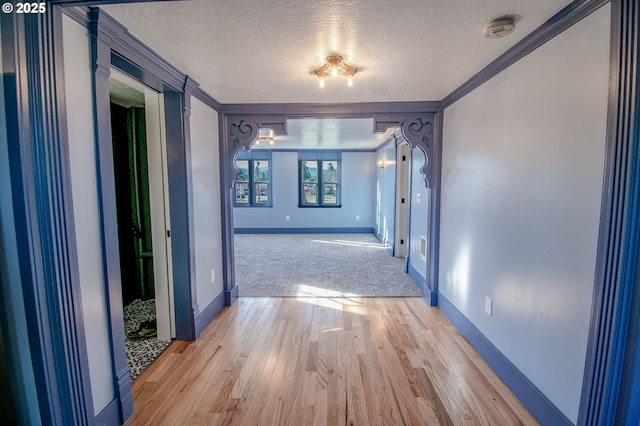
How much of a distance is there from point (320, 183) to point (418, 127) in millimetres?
4686

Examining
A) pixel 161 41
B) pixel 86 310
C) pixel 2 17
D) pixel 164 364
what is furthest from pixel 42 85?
pixel 164 364

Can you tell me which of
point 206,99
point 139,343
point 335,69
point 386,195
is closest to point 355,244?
point 386,195

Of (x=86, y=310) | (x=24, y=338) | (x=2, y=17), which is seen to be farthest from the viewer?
(x=86, y=310)

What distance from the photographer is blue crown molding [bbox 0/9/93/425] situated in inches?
43.6

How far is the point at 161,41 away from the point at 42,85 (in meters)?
0.80

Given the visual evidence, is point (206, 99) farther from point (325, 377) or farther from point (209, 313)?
point (325, 377)

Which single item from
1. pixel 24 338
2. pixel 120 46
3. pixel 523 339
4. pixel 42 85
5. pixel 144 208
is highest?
pixel 120 46

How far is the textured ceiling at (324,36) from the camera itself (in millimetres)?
1405

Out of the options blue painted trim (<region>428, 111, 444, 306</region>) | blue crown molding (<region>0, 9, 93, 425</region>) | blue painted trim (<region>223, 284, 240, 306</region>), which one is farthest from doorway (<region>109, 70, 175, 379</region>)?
blue painted trim (<region>428, 111, 444, 306</region>)

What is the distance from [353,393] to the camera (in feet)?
6.10

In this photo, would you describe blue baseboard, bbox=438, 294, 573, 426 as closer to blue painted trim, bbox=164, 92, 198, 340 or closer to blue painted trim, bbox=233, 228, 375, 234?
blue painted trim, bbox=164, 92, 198, 340

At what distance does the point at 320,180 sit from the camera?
7691mm

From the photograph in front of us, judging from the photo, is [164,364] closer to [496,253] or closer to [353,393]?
[353,393]

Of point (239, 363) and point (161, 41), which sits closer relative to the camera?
point (161, 41)
